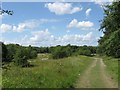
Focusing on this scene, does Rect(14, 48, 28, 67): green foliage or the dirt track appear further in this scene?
Rect(14, 48, 28, 67): green foliage

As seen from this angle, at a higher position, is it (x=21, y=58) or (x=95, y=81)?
(x=21, y=58)

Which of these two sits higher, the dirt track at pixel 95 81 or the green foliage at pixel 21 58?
the green foliage at pixel 21 58

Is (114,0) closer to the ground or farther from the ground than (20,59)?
farther from the ground

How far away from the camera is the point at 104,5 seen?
43.8 metres

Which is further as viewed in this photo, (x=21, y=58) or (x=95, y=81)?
(x=21, y=58)

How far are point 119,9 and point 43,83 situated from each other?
73.4ft

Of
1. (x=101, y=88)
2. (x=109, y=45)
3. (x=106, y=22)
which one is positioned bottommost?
(x=101, y=88)

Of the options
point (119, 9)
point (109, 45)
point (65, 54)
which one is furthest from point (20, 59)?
point (65, 54)

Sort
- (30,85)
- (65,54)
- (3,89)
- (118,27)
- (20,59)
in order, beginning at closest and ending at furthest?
(3,89)
(30,85)
(118,27)
(20,59)
(65,54)

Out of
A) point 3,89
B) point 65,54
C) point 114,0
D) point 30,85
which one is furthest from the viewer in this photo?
point 65,54

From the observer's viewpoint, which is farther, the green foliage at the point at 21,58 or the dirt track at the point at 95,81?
the green foliage at the point at 21,58

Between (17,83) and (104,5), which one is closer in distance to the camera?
(17,83)

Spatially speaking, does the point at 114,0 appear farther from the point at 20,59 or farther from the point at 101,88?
the point at 20,59

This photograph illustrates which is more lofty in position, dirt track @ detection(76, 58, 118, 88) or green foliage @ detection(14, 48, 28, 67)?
green foliage @ detection(14, 48, 28, 67)
